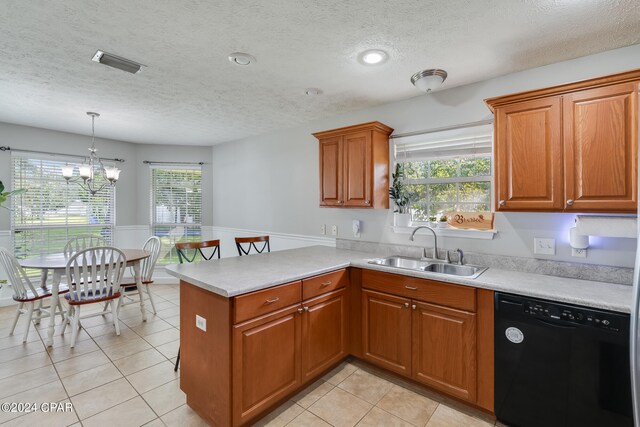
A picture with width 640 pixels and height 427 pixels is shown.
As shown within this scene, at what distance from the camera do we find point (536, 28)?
178 centimetres

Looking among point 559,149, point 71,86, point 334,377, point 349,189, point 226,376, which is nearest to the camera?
point 226,376

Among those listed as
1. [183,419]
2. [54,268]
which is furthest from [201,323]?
[54,268]

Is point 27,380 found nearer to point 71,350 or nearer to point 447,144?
point 71,350

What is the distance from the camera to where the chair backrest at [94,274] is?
288 centimetres

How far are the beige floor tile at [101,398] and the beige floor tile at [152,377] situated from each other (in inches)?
2.1

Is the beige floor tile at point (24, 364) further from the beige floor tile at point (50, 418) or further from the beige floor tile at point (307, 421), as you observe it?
the beige floor tile at point (307, 421)

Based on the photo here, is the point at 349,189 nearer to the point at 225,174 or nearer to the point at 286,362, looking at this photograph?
the point at 286,362

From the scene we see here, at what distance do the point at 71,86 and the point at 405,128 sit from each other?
10.2ft

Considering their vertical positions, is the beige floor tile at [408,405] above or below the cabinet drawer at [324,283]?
below

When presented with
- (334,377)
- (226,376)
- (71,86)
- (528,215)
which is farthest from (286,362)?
(71,86)

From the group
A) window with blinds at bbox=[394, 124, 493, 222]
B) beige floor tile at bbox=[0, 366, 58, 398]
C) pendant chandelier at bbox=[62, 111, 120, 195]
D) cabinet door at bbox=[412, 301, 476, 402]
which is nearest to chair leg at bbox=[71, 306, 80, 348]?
beige floor tile at bbox=[0, 366, 58, 398]

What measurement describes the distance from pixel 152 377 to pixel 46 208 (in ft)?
11.2

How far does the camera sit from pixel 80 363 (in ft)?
8.50

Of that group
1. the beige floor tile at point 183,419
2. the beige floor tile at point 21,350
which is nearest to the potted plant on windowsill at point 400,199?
the beige floor tile at point 183,419
